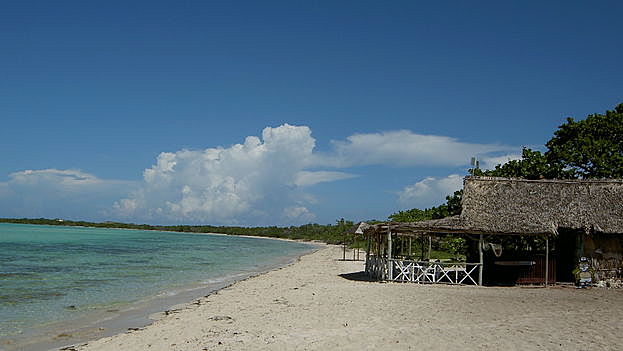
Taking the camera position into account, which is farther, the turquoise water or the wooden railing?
the wooden railing

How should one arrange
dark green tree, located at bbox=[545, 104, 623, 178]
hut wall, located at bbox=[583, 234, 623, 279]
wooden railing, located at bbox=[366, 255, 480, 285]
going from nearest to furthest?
1. hut wall, located at bbox=[583, 234, 623, 279]
2. wooden railing, located at bbox=[366, 255, 480, 285]
3. dark green tree, located at bbox=[545, 104, 623, 178]

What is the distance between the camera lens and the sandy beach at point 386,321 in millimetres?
8445

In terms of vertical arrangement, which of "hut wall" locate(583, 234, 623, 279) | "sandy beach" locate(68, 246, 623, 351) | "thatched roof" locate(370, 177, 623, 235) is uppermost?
"thatched roof" locate(370, 177, 623, 235)

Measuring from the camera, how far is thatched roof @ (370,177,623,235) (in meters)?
15.6

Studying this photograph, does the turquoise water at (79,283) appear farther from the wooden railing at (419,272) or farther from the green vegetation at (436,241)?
the green vegetation at (436,241)

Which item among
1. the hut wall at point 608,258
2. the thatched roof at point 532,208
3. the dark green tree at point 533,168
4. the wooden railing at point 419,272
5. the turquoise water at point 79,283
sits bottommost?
the turquoise water at point 79,283

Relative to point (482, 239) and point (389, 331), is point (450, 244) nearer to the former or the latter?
point (482, 239)

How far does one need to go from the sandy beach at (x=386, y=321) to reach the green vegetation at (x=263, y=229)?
33326 millimetres

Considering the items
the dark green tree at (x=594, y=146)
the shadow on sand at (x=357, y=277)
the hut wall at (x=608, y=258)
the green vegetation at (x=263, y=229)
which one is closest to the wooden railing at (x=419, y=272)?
the shadow on sand at (x=357, y=277)

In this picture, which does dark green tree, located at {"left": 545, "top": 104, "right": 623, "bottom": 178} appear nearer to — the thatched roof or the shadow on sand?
the thatched roof

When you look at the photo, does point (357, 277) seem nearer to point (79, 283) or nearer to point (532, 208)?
point (532, 208)

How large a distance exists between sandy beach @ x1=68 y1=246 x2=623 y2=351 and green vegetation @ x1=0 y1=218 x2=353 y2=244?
33326mm

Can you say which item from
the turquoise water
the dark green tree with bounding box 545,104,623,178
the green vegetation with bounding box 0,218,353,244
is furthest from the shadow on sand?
the green vegetation with bounding box 0,218,353,244

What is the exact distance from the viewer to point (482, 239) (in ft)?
52.3
